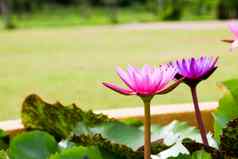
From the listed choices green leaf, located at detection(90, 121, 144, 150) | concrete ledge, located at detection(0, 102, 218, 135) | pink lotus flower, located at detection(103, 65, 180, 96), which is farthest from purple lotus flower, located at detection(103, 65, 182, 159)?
concrete ledge, located at detection(0, 102, 218, 135)

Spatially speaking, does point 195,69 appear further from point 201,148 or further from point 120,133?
point 120,133

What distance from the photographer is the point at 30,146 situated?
756mm

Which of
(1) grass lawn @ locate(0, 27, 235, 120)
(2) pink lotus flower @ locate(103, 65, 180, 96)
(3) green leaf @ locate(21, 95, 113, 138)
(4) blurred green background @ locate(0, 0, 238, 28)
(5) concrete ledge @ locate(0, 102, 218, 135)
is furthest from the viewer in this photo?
(4) blurred green background @ locate(0, 0, 238, 28)

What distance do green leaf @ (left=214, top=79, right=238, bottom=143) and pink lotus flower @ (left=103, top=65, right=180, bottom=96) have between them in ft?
0.56

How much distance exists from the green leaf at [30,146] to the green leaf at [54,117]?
62 millimetres

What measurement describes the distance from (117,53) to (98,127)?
8721 millimetres

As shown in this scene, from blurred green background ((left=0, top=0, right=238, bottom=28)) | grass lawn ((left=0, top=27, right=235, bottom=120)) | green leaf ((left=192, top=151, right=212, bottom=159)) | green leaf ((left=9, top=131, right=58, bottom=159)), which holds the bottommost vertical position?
blurred green background ((left=0, top=0, right=238, bottom=28))

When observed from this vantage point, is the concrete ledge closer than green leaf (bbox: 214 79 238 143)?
No

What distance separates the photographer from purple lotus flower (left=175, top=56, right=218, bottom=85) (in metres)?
0.64

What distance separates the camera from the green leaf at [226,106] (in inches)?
29.8

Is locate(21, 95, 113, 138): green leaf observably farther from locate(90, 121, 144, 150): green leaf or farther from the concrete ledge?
the concrete ledge

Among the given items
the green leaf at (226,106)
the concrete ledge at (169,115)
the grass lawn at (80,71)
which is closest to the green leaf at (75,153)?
the green leaf at (226,106)

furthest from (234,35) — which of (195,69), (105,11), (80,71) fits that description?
Result: (105,11)

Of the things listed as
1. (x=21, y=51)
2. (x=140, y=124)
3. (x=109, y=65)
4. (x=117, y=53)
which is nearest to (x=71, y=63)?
(x=109, y=65)
